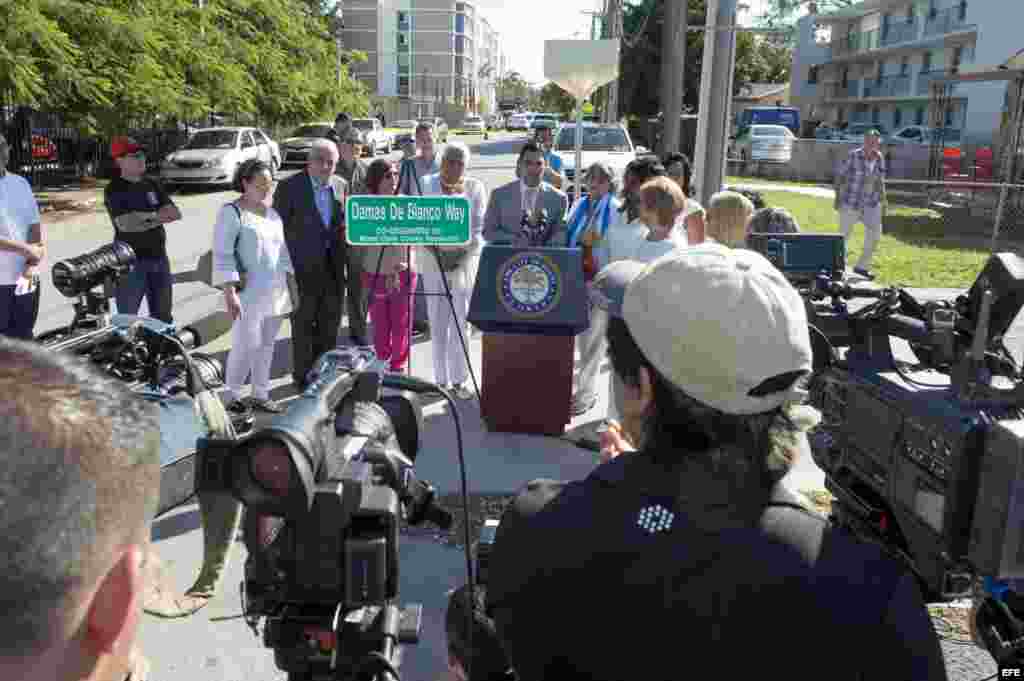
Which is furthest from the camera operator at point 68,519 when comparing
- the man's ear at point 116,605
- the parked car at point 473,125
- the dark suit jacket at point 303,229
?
the parked car at point 473,125

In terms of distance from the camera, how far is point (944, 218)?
728 inches

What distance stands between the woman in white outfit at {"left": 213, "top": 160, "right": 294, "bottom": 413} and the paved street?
0.65 meters

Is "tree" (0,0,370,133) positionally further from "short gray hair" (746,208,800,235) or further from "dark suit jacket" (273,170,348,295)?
"short gray hair" (746,208,800,235)

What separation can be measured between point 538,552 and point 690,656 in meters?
0.27

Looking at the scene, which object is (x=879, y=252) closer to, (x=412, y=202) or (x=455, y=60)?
(x=412, y=202)

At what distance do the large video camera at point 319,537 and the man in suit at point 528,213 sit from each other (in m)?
5.50

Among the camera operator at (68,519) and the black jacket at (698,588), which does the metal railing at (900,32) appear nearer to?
the black jacket at (698,588)

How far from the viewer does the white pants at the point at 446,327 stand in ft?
22.5

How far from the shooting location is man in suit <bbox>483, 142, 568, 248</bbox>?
277 inches

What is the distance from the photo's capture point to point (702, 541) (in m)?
1.23

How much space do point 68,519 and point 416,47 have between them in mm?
130871

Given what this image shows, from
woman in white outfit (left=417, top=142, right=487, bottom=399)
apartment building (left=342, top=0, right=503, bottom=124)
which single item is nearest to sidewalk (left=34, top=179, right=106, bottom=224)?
woman in white outfit (left=417, top=142, right=487, bottom=399)

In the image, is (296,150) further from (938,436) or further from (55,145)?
(938,436)

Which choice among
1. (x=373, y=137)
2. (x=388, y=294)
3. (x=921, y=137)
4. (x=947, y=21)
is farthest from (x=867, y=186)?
(x=947, y=21)
